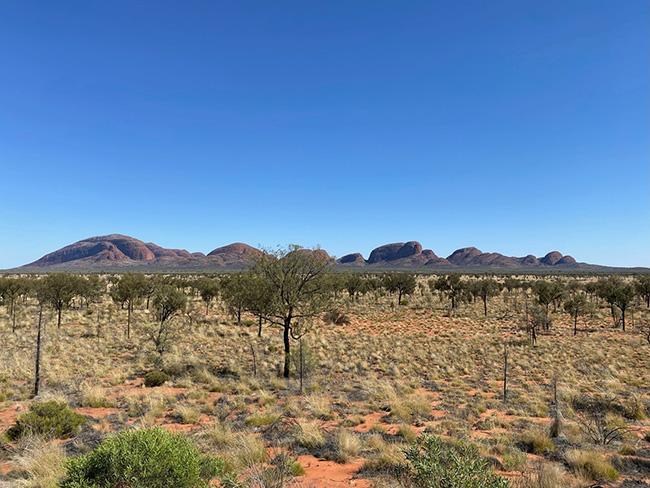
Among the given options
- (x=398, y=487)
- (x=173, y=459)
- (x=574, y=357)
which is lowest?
(x=574, y=357)

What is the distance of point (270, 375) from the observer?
2148cm

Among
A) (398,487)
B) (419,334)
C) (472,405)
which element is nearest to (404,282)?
(419,334)

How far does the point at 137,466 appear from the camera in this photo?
6621mm

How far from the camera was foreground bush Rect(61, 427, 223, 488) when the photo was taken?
21.5 ft

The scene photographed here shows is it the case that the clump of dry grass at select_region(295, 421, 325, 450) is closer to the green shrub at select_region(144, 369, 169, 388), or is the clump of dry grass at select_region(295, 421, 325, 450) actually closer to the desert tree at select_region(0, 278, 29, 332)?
the green shrub at select_region(144, 369, 169, 388)

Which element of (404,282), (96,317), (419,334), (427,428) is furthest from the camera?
(404,282)

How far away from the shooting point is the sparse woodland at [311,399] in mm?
8133

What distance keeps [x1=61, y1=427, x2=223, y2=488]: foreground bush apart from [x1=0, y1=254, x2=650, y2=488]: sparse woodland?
0.09 feet

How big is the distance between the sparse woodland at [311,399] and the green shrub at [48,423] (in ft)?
0.13

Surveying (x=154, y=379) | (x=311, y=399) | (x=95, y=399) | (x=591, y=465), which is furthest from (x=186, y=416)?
(x=591, y=465)

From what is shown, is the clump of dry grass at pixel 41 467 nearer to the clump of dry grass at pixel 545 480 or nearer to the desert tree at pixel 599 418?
the clump of dry grass at pixel 545 480

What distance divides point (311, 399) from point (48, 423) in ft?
28.2

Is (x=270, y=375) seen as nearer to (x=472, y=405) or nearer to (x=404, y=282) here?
(x=472, y=405)

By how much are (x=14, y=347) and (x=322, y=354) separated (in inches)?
772
